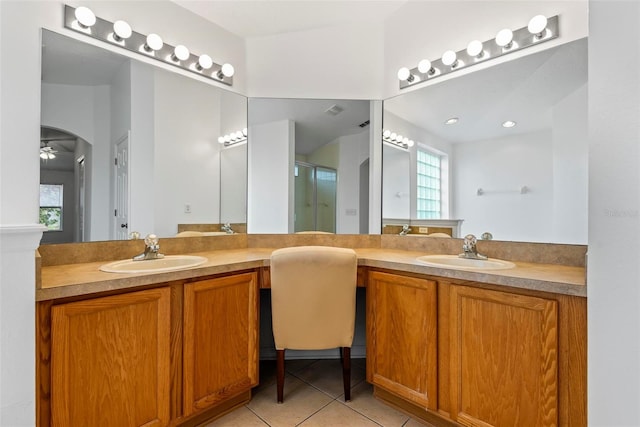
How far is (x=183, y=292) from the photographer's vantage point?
1.36 m

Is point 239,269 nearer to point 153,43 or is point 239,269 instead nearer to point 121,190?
point 121,190

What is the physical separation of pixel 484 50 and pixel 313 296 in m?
1.78

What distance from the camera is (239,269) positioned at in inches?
62.0

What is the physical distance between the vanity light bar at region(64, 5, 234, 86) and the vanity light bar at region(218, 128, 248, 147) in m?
0.37

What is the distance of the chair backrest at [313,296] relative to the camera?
1599 mm

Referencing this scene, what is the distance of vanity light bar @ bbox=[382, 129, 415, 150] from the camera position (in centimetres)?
214

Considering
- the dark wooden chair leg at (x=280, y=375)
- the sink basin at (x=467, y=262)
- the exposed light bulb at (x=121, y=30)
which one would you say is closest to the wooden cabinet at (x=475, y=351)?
the sink basin at (x=467, y=262)

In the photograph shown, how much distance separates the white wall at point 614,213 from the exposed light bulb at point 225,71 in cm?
198

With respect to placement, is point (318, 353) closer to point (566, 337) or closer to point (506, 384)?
point (506, 384)

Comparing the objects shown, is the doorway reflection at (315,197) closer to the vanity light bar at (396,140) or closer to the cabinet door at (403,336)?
the vanity light bar at (396,140)

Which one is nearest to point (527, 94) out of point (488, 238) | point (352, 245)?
point (488, 238)

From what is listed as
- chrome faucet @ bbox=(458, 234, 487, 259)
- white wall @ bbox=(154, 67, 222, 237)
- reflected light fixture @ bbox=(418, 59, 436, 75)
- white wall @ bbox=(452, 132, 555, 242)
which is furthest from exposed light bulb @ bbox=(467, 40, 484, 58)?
white wall @ bbox=(154, 67, 222, 237)

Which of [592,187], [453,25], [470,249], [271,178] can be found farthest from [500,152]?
[271,178]

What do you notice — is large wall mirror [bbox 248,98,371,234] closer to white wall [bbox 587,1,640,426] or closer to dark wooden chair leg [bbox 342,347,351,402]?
dark wooden chair leg [bbox 342,347,351,402]
